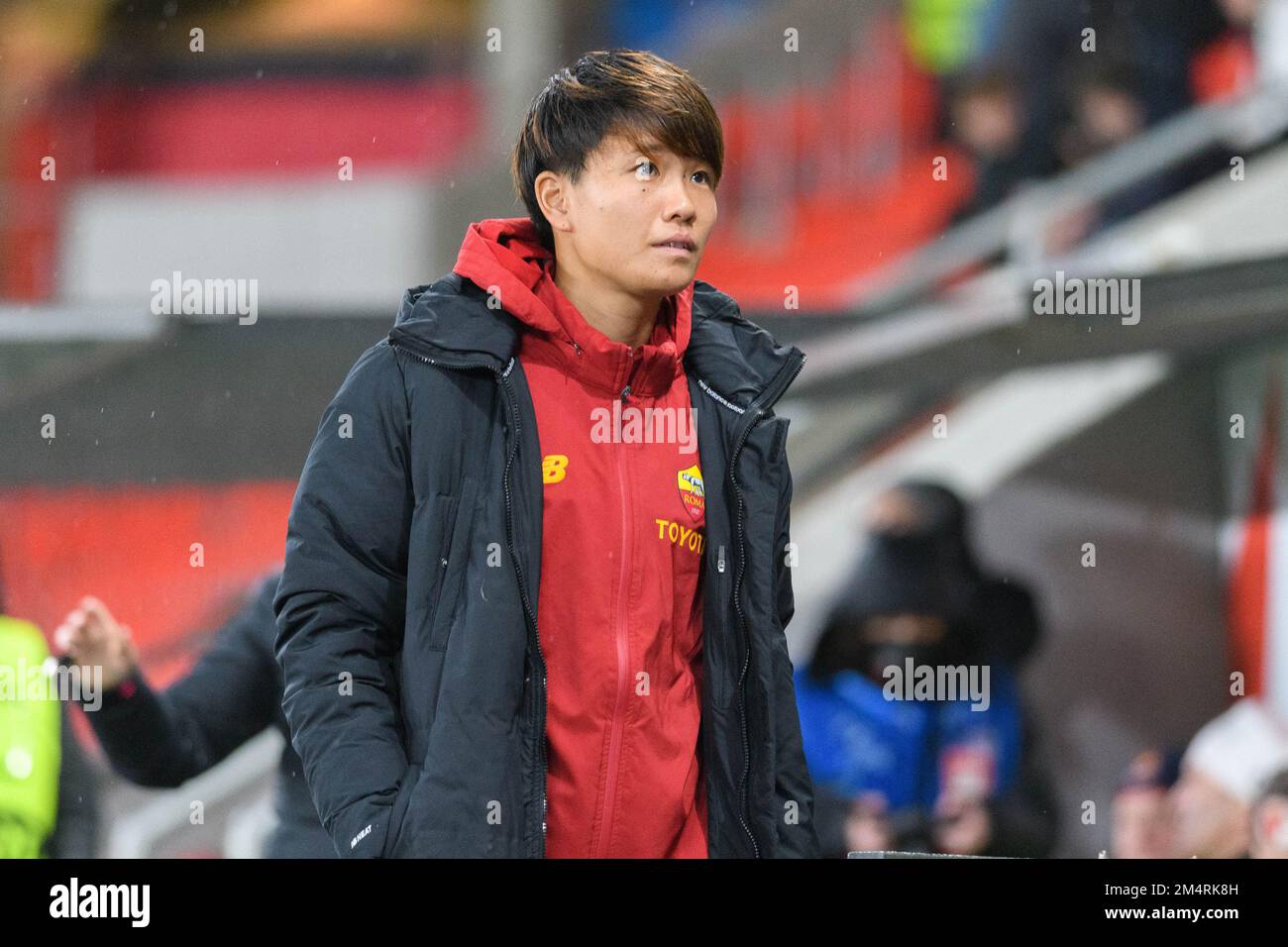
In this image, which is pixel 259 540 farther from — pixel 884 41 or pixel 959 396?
pixel 884 41

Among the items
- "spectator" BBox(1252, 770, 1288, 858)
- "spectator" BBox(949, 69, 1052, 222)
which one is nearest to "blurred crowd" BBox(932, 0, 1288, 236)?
"spectator" BBox(949, 69, 1052, 222)

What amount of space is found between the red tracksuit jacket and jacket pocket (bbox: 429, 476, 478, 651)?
3.1 inches

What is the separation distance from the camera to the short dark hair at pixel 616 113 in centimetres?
166

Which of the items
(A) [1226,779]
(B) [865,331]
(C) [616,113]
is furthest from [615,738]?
(B) [865,331]

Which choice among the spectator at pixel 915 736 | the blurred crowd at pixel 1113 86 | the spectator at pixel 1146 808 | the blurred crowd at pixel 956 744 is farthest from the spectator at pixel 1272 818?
the blurred crowd at pixel 1113 86

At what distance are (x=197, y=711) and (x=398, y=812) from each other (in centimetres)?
108

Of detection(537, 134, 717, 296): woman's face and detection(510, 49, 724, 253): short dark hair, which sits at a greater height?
detection(510, 49, 724, 253): short dark hair

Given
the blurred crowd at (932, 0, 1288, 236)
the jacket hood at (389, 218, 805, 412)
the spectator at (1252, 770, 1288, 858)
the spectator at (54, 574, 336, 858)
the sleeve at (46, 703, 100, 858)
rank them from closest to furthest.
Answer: the jacket hood at (389, 218, 805, 412), the spectator at (54, 574, 336, 858), the sleeve at (46, 703, 100, 858), the spectator at (1252, 770, 1288, 858), the blurred crowd at (932, 0, 1288, 236)

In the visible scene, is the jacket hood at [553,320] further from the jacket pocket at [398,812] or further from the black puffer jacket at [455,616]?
the jacket pocket at [398,812]

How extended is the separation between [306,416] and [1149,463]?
8.75 ft

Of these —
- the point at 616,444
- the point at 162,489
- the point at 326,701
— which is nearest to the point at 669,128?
the point at 616,444

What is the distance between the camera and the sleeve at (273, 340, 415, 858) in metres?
1.54

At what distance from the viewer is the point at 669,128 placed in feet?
5.44

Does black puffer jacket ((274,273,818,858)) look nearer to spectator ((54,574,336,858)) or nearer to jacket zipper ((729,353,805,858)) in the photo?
jacket zipper ((729,353,805,858))
